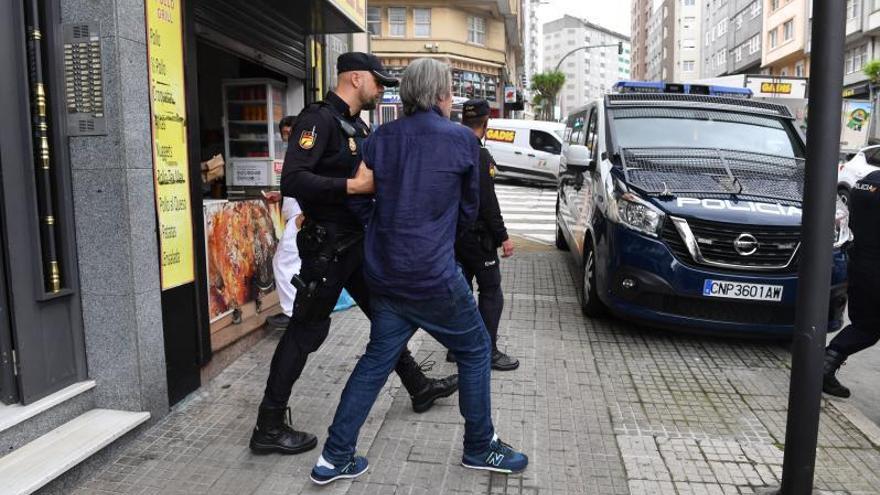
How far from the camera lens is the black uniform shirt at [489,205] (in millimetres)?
4328

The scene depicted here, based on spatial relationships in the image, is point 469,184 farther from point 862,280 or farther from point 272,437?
point 862,280

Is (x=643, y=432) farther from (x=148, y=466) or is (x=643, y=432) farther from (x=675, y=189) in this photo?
(x=148, y=466)

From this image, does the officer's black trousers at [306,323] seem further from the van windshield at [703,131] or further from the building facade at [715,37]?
the building facade at [715,37]

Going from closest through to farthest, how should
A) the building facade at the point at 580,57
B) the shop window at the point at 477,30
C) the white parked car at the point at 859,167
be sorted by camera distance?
the white parked car at the point at 859,167 → the shop window at the point at 477,30 → the building facade at the point at 580,57

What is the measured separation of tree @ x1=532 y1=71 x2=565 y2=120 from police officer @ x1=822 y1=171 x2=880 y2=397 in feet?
259

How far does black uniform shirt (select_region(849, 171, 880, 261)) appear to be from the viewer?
161 inches

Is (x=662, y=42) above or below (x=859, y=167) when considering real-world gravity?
above

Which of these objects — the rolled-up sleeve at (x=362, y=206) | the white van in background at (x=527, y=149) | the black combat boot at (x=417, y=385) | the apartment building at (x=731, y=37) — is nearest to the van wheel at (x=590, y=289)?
the black combat boot at (x=417, y=385)

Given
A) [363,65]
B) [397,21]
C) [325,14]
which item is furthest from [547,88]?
A: [363,65]

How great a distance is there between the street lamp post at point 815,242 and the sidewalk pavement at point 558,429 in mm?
443

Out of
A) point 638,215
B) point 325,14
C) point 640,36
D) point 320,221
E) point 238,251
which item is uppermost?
point 640,36

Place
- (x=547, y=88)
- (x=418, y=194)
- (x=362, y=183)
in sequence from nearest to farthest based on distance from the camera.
→ (x=418, y=194), (x=362, y=183), (x=547, y=88)

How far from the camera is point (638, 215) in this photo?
17.1ft

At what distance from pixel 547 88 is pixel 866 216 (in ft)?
269
